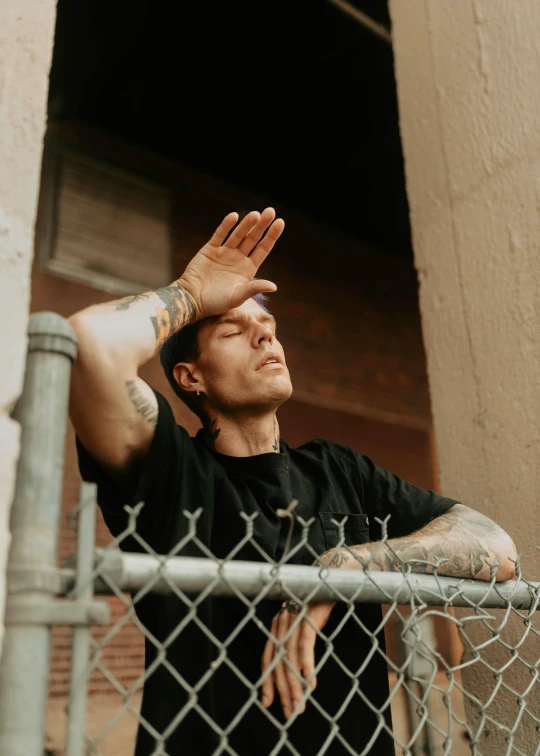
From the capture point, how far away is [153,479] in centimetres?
159

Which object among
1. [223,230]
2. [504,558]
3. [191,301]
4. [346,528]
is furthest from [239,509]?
[223,230]

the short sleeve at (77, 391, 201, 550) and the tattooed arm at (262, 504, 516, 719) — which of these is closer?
the tattooed arm at (262, 504, 516, 719)

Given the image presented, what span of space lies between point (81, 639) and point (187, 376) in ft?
4.29

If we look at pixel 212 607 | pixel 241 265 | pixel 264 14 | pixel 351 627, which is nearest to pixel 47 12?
pixel 241 265

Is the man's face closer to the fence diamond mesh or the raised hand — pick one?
the raised hand

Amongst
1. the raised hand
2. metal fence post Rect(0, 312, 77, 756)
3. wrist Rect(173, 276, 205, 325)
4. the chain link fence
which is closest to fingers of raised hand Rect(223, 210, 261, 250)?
the raised hand

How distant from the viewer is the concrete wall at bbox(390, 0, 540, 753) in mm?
2266

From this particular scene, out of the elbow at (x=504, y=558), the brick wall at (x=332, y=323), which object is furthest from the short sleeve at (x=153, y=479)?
the brick wall at (x=332, y=323)

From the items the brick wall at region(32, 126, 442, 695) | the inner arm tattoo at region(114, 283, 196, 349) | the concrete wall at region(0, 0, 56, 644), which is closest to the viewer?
the concrete wall at region(0, 0, 56, 644)

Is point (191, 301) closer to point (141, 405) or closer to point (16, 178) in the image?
point (141, 405)

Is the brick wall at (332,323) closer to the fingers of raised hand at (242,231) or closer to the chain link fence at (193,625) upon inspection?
the fingers of raised hand at (242,231)

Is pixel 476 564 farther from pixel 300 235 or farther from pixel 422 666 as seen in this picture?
pixel 300 235

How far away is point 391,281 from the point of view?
7.59 m

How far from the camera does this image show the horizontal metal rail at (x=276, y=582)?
1.05m
